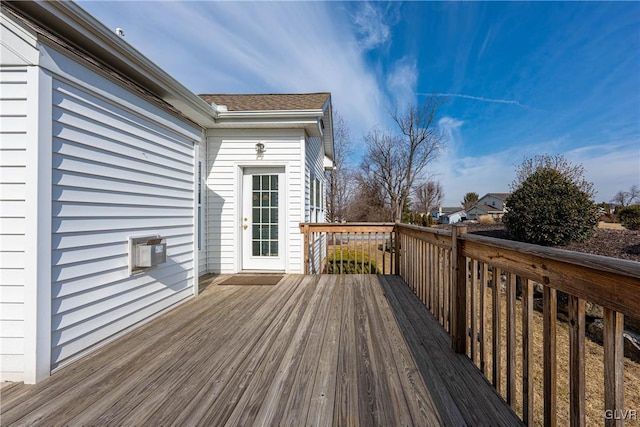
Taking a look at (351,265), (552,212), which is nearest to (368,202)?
(552,212)

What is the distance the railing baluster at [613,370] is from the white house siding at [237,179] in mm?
4012

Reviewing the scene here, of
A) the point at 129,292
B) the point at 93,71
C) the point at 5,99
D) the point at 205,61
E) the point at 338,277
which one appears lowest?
the point at 338,277

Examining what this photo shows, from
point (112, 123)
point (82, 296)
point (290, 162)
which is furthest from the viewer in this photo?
point (290, 162)

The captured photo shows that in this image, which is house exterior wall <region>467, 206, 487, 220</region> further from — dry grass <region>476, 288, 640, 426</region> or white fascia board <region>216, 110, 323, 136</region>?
white fascia board <region>216, 110, 323, 136</region>

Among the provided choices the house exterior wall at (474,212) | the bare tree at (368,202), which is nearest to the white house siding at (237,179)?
the bare tree at (368,202)

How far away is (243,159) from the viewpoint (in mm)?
4691

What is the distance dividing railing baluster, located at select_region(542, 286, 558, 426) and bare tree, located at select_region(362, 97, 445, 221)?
16.2 m

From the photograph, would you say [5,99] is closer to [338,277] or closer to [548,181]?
[338,277]

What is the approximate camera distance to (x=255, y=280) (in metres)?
4.23

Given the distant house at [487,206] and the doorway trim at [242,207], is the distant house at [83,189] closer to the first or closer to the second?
the doorway trim at [242,207]

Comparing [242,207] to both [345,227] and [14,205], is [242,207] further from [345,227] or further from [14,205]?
[14,205]

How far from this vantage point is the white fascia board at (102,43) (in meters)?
1.92

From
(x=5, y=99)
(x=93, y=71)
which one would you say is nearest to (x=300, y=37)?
(x=93, y=71)

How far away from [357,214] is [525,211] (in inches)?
542
